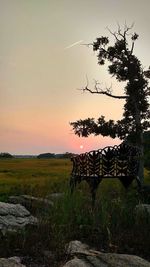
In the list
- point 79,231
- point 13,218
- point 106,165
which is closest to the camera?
point 79,231

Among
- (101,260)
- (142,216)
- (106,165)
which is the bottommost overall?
(101,260)

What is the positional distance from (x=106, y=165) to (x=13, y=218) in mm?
5285

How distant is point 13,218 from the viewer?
38.7ft

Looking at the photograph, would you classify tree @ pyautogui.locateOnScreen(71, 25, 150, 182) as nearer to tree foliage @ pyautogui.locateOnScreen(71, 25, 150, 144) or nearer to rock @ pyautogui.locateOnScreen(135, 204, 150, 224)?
tree foliage @ pyautogui.locateOnScreen(71, 25, 150, 144)

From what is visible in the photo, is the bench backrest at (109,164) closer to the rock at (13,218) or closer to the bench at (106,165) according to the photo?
the bench at (106,165)

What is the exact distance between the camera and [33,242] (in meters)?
9.37

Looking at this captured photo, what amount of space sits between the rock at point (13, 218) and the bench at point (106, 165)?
3.23m

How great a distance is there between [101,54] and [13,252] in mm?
19127

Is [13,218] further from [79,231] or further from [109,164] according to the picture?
[109,164]

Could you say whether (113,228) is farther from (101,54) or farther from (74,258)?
(101,54)

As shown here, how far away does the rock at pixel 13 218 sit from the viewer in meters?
10.5

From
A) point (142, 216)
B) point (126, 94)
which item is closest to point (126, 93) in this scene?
point (126, 94)

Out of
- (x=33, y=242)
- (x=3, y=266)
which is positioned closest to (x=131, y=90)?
(x=33, y=242)

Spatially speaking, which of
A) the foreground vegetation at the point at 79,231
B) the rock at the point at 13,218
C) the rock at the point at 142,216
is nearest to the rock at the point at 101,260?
the foreground vegetation at the point at 79,231
